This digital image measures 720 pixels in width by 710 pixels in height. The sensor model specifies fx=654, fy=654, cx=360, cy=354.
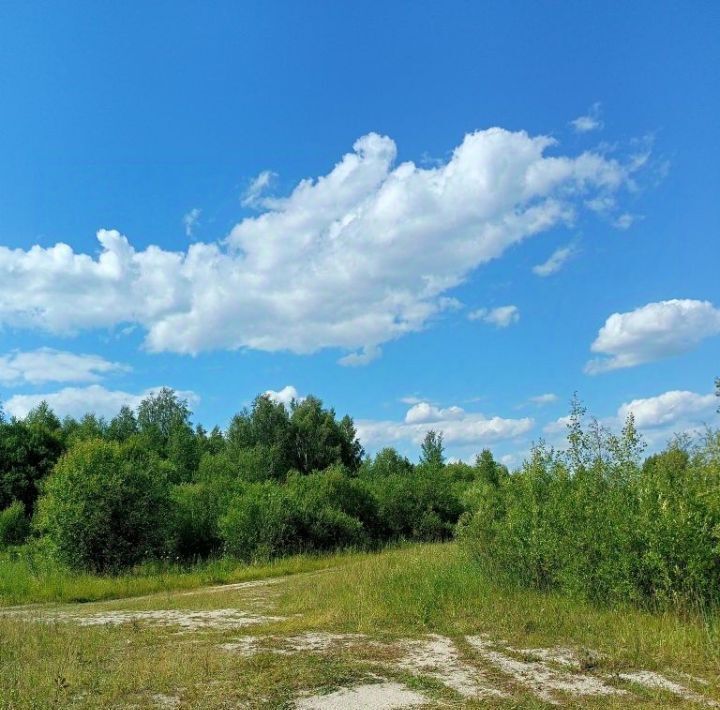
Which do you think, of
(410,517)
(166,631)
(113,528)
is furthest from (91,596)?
(410,517)

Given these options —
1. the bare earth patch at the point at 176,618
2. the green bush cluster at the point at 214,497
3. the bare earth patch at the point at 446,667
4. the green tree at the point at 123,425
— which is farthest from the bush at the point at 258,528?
the green tree at the point at 123,425

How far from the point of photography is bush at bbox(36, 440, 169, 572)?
22672mm

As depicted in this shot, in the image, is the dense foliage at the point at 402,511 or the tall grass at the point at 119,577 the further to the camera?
the tall grass at the point at 119,577

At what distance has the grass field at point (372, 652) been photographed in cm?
725

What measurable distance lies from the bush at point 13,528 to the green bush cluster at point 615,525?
89.6 feet

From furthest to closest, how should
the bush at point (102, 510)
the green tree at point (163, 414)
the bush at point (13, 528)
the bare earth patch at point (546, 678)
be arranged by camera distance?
the green tree at point (163, 414)
the bush at point (13, 528)
the bush at point (102, 510)
the bare earth patch at point (546, 678)

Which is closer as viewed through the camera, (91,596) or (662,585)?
(662,585)

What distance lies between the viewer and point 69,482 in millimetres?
23219

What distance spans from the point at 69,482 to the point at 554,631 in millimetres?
18594

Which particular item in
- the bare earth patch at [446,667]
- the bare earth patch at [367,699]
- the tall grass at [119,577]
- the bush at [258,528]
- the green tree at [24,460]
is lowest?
the tall grass at [119,577]

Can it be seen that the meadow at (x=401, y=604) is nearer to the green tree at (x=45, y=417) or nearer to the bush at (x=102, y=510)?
the bush at (x=102, y=510)

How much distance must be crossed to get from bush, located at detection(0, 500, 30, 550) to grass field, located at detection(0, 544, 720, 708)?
70.7 ft

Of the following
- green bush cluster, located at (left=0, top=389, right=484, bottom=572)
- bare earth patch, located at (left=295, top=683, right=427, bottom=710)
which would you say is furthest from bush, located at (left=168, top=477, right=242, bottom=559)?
bare earth patch, located at (left=295, top=683, right=427, bottom=710)

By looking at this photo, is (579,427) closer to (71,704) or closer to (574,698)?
(574,698)
